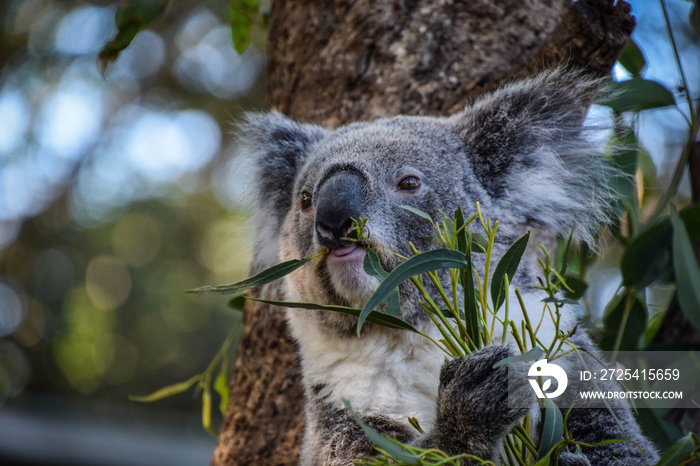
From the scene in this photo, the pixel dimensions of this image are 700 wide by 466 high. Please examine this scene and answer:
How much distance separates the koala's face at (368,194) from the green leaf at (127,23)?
84cm

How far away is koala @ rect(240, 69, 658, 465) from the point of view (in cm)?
168

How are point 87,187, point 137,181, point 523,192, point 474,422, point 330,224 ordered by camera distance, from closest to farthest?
Answer: point 474,422
point 330,224
point 523,192
point 87,187
point 137,181

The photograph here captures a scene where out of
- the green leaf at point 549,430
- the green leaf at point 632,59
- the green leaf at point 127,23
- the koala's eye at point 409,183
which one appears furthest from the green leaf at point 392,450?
the green leaf at point 632,59

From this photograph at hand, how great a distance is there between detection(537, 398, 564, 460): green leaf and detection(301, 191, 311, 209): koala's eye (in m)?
1.02

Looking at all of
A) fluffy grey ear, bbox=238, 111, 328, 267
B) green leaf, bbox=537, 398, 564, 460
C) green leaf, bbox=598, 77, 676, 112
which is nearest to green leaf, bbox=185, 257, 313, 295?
green leaf, bbox=537, 398, 564, 460

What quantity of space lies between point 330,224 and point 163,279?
21.8 ft

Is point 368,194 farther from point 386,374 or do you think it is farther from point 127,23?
point 127,23

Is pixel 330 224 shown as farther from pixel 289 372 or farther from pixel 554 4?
pixel 554 4

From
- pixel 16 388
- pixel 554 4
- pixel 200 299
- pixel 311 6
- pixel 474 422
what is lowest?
pixel 16 388

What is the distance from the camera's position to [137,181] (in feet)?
25.1

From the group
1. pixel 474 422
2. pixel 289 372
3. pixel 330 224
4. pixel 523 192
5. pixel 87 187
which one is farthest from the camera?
pixel 87 187

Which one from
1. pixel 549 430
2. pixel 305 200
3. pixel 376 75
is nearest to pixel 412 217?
pixel 305 200

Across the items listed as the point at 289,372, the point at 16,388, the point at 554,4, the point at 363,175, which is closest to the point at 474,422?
the point at 363,175

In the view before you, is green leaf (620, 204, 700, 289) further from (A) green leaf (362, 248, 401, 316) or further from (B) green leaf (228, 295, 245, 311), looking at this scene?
(B) green leaf (228, 295, 245, 311)
